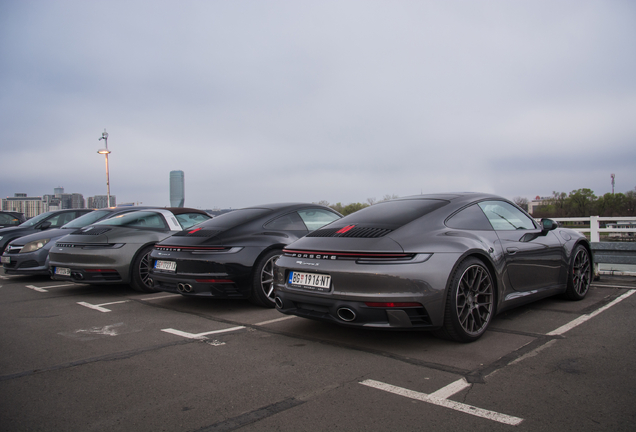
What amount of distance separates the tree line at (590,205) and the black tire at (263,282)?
66969 millimetres

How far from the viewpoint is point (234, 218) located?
20.0 ft

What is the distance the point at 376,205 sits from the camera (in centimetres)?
493

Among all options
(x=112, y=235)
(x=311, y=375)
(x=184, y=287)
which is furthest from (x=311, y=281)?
(x=112, y=235)

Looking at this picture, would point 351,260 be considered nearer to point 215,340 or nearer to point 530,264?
point 215,340

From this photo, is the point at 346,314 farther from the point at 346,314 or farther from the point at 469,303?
the point at 469,303

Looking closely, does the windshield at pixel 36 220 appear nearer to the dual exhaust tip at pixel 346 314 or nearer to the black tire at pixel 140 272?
the black tire at pixel 140 272

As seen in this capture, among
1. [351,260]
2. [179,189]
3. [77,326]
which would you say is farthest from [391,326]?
[179,189]

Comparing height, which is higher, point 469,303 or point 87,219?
point 87,219

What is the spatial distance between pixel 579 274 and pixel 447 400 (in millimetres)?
3880

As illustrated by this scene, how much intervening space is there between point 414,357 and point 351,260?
0.91m

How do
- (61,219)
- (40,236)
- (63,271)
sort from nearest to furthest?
(63,271), (40,236), (61,219)

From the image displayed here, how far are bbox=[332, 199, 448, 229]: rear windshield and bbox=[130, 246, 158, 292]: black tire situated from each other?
3906mm

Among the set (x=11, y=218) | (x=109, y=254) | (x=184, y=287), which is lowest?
(x=184, y=287)

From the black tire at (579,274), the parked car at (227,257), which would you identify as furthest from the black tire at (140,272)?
the black tire at (579,274)
